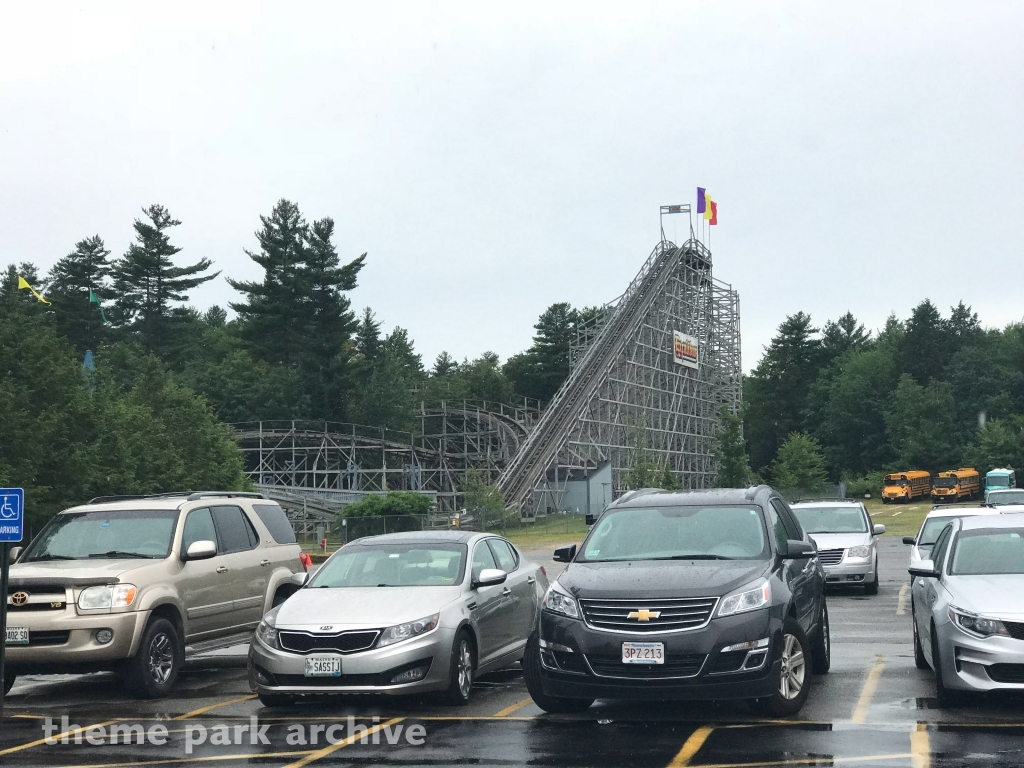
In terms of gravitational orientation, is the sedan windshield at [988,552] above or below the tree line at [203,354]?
below

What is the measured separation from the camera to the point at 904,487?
3413 inches

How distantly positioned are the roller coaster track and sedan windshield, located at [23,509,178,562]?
43.1 metres

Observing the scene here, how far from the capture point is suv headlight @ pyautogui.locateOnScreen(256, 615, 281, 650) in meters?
11.1

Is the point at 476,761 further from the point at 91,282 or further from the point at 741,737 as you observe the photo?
the point at 91,282

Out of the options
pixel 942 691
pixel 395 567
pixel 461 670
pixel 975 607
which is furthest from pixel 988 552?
pixel 395 567

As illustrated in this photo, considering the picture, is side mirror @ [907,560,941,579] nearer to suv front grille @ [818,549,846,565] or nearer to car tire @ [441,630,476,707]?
car tire @ [441,630,476,707]

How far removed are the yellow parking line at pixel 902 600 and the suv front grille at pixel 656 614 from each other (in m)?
10.7

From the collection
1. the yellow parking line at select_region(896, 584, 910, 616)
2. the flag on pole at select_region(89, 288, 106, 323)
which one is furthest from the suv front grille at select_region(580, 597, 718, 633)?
the flag on pole at select_region(89, 288, 106, 323)

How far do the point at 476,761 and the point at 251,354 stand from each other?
82.2 metres

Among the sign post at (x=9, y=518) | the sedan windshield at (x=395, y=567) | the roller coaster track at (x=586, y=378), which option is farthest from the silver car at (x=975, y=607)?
the roller coaster track at (x=586, y=378)

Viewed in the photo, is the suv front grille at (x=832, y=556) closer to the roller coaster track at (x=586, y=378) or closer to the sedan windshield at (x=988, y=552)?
the sedan windshield at (x=988, y=552)

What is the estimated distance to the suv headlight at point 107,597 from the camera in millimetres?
12352

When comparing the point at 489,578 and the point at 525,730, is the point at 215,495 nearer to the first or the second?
the point at 489,578

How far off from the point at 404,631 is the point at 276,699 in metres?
1.27
